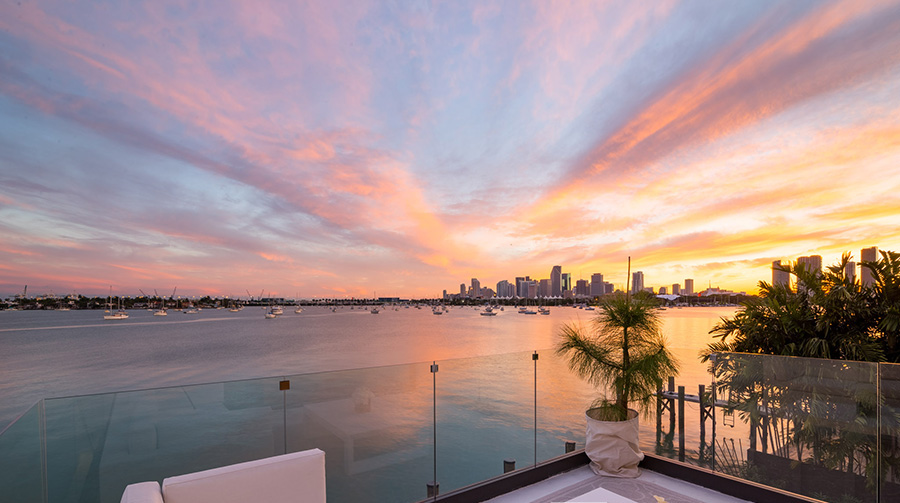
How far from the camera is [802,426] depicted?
376cm

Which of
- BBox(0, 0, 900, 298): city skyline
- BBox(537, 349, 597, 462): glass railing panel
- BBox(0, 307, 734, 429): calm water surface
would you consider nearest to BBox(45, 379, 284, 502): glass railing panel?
BBox(537, 349, 597, 462): glass railing panel

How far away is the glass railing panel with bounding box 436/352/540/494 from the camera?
4.04 m

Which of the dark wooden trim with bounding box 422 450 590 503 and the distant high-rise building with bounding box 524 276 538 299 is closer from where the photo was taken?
the dark wooden trim with bounding box 422 450 590 503

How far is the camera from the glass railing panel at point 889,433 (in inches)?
129

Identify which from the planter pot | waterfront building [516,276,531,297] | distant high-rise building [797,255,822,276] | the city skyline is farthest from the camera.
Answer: waterfront building [516,276,531,297]

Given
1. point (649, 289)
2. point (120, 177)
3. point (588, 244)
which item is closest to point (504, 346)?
point (588, 244)

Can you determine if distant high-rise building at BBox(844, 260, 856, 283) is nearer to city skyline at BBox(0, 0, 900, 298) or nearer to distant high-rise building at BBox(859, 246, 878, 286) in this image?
distant high-rise building at BBox(859, 246, 878, 286)

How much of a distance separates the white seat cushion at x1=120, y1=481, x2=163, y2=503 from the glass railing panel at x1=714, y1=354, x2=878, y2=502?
473cm

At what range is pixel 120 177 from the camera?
52.6 ft

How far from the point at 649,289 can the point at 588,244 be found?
1434 centimetres

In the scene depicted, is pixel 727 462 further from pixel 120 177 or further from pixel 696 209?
pixel 120 177

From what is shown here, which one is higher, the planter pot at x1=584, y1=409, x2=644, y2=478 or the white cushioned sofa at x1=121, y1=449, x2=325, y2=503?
the white cushioned sofa at x1=121, y1=449, x2=325, y2=503

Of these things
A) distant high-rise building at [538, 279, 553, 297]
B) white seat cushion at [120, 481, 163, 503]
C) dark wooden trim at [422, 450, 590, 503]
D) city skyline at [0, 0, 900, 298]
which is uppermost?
city skyline at [0, 0, 900, 298]

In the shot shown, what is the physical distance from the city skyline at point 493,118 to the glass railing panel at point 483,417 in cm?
184
